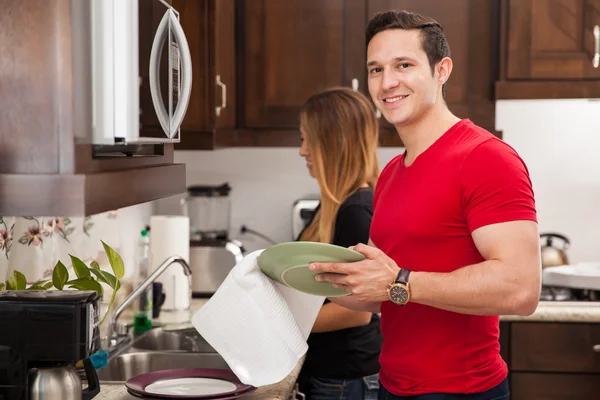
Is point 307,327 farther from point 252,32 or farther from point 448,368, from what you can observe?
point 252,32

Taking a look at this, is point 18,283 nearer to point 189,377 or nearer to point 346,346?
point 189,377

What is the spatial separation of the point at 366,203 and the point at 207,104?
0.85 m

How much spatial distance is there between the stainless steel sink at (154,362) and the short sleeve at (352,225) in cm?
43

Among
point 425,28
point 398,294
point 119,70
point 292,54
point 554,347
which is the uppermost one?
point 292,54

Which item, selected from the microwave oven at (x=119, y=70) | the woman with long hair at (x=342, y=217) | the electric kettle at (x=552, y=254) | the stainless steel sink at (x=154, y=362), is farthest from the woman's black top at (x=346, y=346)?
the electric kettle at (x=552, y=254)

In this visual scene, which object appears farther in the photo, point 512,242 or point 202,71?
point 202,71

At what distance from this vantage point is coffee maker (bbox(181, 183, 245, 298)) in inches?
129

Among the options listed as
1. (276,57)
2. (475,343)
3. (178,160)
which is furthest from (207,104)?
(475,343)

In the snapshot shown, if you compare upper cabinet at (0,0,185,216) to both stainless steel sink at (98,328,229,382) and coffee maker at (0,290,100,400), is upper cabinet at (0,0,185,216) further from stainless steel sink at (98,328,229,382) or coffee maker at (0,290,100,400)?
stainless steel sink at (98,328,229,382)

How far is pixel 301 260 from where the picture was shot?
1.70m

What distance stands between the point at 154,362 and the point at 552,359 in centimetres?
135

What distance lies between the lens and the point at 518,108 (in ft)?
11.9

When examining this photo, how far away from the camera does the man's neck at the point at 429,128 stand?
6.03ft

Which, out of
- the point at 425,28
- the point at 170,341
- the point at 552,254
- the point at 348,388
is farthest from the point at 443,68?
the point at 552,254
